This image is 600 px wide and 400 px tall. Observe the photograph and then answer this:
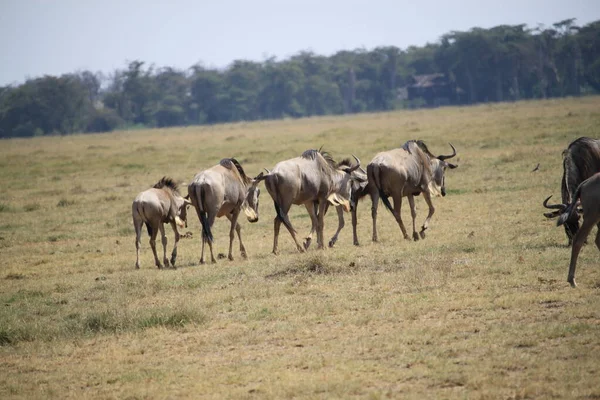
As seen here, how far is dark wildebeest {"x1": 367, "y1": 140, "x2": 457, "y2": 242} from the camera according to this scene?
45.9ft

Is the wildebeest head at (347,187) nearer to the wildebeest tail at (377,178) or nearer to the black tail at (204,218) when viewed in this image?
the wildebeest tail at (377,178)

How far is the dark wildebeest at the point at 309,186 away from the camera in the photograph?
43.5 feet

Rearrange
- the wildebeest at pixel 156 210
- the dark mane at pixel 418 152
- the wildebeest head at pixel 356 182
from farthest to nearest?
the wildebeest head at pixel 356 182
the dark mane at pixel 418 152
the wildebeest at pixel 156 210

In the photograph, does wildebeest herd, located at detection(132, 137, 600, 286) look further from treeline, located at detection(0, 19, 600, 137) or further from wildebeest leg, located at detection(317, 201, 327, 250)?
treeline, located at detection(0, 19, 600, 137)

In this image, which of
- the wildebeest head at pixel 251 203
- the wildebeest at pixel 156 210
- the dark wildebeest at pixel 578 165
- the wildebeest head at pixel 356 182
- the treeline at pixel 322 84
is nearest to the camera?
the dark wildebeest at pixel 578 165

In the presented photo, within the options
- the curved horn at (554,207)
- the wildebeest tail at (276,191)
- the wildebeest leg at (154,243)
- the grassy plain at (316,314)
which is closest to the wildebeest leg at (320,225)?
the grassy plain at (316,314)

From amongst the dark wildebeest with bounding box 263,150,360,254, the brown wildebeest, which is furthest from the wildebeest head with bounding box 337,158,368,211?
the brown wildebeest

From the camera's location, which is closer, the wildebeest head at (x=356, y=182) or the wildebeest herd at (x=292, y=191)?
the wildebeest herd at (x=292, y=191)

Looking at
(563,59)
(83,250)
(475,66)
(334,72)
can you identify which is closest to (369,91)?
(334,72)

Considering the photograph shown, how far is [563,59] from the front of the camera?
81.9 meters

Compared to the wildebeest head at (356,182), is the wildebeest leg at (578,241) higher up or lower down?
lower down

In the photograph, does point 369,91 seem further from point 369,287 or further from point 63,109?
point 369,287

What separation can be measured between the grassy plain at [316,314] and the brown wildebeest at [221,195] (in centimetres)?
58

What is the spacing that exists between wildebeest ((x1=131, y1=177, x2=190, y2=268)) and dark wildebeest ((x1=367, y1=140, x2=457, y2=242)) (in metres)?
3.19
